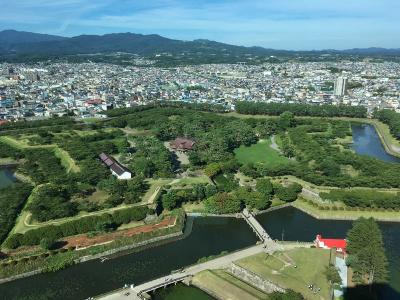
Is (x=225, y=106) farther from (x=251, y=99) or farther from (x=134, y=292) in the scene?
(x=134, y=292)

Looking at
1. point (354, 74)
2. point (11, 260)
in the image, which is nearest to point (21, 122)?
point (11, 260)

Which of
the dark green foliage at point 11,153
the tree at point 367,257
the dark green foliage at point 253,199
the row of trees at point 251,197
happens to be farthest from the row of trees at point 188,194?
the dark green foliage at point 11,153

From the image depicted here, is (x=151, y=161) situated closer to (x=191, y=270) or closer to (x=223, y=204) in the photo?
(x=223, y=204)

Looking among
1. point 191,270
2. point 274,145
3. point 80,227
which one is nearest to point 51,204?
point 80,227

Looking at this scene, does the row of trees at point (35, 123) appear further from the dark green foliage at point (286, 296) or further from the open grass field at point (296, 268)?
the dark green foliage at point (286, 296)

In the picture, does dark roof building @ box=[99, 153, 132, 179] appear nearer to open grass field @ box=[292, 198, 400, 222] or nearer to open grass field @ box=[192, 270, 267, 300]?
open grass field @ box=[192, 270, 267, 300]

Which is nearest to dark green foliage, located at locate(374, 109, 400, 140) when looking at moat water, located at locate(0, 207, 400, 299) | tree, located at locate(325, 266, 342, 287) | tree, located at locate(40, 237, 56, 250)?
moat water, located at locate(0, 207, 400, 299)
